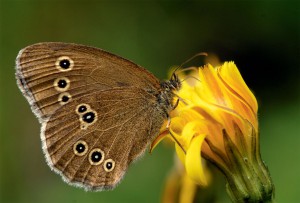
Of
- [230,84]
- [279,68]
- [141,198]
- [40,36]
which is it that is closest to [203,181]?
[230,84]

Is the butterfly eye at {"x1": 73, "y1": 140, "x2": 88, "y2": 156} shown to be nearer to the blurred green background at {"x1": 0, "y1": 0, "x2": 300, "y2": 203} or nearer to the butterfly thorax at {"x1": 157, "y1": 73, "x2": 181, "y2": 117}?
the butterfly thorax at {"x1": 157, "y1": 73, "x2": 181, "y2": 117}

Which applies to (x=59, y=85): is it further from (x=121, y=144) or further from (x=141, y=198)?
(x=141, y=198)

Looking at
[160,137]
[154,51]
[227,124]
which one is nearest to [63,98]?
[160,137]

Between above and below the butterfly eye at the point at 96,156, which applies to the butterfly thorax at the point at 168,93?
above

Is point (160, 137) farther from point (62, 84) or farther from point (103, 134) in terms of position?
point (62, 84)

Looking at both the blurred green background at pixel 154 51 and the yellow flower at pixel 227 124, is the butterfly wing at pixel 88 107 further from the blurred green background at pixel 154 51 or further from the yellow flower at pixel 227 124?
the blurred green background at pixel 154 51

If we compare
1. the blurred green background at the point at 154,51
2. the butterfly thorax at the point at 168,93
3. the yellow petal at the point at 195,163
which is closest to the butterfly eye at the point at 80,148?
the butterfly thorax at the point at 168,93

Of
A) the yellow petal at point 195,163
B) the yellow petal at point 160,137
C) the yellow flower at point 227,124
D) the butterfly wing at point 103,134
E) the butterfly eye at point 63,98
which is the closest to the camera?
the yellow petal at point 195,163
